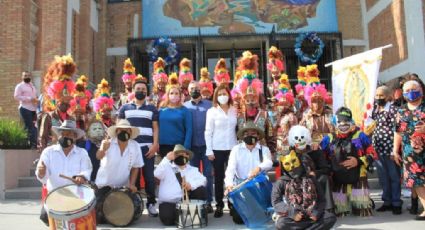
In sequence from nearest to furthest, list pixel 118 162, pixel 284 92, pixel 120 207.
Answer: pixel 120 207 < pixel 118 162 < pixel 284 92

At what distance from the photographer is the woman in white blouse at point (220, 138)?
5930 millimetres

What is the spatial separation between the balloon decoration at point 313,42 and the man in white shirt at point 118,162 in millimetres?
11495

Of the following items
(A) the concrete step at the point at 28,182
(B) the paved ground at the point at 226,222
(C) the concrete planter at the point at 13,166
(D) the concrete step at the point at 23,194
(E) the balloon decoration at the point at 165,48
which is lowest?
(B) the paved ground at the point at 226,222

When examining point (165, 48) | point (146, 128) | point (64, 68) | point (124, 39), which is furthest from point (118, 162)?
point (124, 39)

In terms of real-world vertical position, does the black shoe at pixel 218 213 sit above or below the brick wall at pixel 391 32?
below

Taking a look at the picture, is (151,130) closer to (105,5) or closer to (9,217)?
(9,217)

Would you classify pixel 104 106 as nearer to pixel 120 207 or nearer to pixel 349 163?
pixel 120 207

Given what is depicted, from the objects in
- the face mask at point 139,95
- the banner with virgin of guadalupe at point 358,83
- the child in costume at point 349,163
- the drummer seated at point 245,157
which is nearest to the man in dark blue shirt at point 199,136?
the face mask at point 139,95

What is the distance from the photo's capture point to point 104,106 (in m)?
7.99

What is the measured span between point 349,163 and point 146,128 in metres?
2.82

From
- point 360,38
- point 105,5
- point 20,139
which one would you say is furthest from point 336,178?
point 105,5

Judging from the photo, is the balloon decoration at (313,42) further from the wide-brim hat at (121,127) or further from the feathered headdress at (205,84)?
the wide-brim hat at (121,127)

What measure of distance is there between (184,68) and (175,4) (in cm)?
995

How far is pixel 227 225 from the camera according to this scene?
546cm
